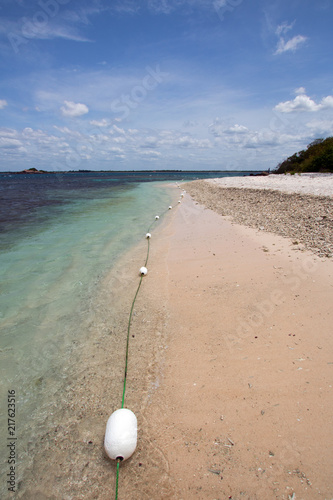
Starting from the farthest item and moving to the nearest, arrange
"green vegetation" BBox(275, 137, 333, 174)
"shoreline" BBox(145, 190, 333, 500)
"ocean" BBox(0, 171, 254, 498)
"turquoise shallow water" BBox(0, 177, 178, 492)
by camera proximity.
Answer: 1. "green vegetation" BBox(275, 137, 333, 174)
2. "turquoise shallow water" BBox(0, 177, 178, 492)
3. "ocean" BBox(0, 171, 254, 498)
4. "shoreline" BBox(145, 190, 333, 500)

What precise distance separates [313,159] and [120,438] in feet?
120

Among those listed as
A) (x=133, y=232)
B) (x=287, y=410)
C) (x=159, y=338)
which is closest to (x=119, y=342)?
(x=159, y=338)

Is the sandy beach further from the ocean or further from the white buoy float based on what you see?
the ocean

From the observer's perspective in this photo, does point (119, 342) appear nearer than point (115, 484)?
No

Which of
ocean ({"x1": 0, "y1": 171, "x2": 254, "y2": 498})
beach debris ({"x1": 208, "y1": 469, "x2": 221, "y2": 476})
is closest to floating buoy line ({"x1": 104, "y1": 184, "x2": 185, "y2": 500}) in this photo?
beach debris ({"x1": 208, "y1": 469, "x2": 221, "y2": 476})

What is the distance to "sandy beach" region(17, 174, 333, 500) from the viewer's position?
214 cm

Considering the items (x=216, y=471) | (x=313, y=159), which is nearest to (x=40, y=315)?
(x=216, y=471)

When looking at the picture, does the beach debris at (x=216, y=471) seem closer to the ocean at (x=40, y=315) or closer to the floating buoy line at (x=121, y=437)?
the floating buoy line at (x=121, y=437)

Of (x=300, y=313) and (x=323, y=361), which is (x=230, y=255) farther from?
(x=323, y=361)

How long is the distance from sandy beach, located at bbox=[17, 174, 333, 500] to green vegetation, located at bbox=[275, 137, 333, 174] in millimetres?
29480

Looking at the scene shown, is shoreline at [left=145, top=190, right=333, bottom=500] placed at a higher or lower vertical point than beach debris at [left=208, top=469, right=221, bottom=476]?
higher

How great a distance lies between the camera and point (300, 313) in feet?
13.7

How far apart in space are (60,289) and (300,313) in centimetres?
520

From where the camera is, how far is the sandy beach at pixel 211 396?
2.14 m
